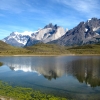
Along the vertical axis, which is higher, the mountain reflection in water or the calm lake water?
the mountain reflection in water

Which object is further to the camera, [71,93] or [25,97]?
[71,93]

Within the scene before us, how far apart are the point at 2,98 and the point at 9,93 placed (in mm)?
6048

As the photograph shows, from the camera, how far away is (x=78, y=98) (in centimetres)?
4022

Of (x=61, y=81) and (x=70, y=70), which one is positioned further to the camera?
(x=70, y=70)

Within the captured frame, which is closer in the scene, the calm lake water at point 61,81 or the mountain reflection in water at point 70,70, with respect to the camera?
the calm lake water at point 61,81

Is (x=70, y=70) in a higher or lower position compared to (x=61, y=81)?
higher

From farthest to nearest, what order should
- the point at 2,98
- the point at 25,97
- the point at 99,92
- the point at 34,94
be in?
Answer: the point at 99,92 → the point at 34,94 → the point at 25,97 → the point at 2,98

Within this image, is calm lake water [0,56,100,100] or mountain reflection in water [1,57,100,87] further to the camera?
mountain reflection in water [1,57,100,87]

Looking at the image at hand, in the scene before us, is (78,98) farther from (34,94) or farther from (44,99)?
(34,94)

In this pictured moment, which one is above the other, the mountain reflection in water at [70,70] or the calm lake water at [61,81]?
the mountain reflection in water at [70,70]

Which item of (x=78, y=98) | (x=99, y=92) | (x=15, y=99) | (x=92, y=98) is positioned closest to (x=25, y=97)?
(x=15, y=99)

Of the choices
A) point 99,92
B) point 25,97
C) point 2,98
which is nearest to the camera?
point 2,98

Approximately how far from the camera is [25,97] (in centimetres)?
3931

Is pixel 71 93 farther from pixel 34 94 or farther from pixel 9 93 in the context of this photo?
pixel 9 93
